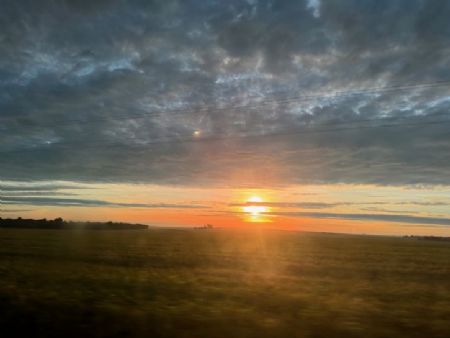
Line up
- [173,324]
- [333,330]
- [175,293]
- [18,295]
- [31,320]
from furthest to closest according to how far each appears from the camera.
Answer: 1. [175,293]
2. [18,295]
3. [31,320]
4. [173,324]
5. [333,330]

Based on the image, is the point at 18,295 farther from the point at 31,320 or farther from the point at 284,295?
the point at 284,295

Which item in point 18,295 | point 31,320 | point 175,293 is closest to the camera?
point 31,320

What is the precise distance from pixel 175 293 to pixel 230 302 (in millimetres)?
2816

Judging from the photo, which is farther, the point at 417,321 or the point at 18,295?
the point at 18,295

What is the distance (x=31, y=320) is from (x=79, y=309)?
112 cm

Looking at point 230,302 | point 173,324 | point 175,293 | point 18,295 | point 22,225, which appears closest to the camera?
point 173,324

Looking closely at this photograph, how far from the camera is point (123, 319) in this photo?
33.7 ft

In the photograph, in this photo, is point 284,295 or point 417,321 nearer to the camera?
point 417,321

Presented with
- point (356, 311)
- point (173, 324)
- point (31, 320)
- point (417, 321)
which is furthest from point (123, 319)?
point (417, 321)

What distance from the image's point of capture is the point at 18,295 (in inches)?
536

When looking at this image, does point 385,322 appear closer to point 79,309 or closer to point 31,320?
point 79,309

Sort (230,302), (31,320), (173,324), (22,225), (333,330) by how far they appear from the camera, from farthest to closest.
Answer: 1. (22,225)
2. (230,302)
3. (31,320)
4. (173,324)
5. (333,330)

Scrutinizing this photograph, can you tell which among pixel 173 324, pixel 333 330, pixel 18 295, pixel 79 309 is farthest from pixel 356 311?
pixel 18 295

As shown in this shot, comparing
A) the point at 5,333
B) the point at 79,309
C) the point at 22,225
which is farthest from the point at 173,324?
the point at 22,225
